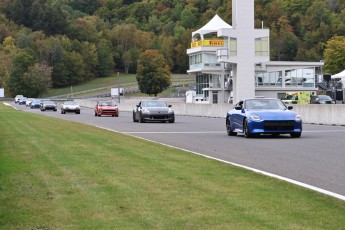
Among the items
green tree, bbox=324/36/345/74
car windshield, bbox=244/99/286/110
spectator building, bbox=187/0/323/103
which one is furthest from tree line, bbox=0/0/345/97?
car windshield, bbox=244/99/286/110

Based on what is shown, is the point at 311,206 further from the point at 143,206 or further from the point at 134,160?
the point at 134,160

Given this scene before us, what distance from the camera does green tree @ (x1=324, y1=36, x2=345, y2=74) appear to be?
137 m

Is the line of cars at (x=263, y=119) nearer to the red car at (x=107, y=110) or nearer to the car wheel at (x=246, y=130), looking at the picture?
the car wheel at (x=246, y=130)

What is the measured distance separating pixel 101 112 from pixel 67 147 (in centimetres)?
3766

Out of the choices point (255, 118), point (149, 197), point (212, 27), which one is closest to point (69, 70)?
point (212, 27)

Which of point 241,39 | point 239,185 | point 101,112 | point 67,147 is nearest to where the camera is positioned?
point 239,185

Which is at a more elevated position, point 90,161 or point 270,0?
point 270,0

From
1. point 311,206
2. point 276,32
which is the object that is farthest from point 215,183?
point 276,32

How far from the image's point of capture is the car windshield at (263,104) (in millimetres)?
25609

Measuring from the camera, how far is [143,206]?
8906 millimetres

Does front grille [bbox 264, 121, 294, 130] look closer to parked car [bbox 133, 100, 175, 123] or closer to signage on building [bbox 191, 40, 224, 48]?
parked car [bbox 133, 100, 175, 123]

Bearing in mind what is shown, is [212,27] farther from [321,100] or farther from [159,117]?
[159,117]

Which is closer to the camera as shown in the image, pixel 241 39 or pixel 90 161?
pixel 90 161

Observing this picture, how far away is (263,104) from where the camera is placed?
2577 centimetres
